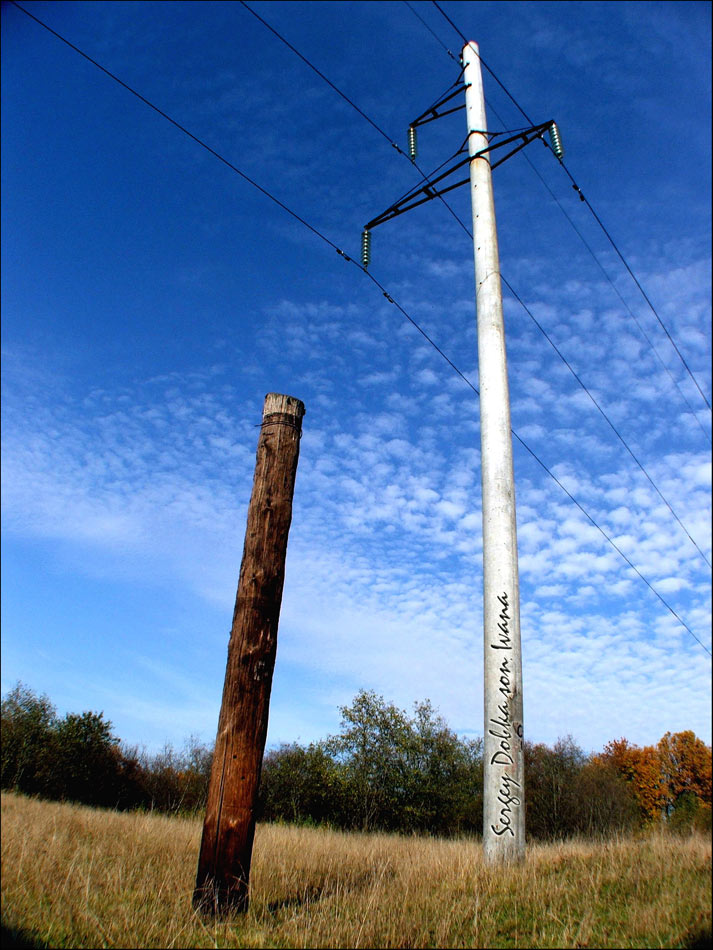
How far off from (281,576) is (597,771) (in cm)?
3197

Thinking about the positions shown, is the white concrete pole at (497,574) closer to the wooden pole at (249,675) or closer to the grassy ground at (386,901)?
the grassy ground at (386,901)

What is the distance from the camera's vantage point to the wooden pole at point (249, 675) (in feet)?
14.2

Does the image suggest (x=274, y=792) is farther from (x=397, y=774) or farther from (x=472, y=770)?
(x=472, y=770)

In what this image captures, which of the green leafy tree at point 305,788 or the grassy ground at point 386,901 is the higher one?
the grassy ground at point 386,901

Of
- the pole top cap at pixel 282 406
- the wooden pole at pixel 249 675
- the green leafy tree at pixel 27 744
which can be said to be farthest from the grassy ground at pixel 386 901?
the green leafy tree at pixel 27 744

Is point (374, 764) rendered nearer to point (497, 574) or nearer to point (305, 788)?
point (305, 788)

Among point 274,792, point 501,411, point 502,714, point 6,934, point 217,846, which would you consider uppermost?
point 501,411

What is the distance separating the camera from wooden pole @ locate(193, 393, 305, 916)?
433 cm

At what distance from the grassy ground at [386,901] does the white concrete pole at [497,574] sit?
0.57m

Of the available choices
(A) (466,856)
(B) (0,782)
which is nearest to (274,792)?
(B) (0,782)

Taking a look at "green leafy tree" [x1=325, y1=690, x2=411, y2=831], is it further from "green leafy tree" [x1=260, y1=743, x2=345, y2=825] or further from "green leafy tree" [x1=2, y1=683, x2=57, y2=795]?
"green leafy tree" [x1=2, y1=683, x2=57, y2=795]

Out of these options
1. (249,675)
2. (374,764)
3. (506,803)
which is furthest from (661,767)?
(249,675)

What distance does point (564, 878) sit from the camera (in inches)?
208

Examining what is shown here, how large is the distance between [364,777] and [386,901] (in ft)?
82.8
